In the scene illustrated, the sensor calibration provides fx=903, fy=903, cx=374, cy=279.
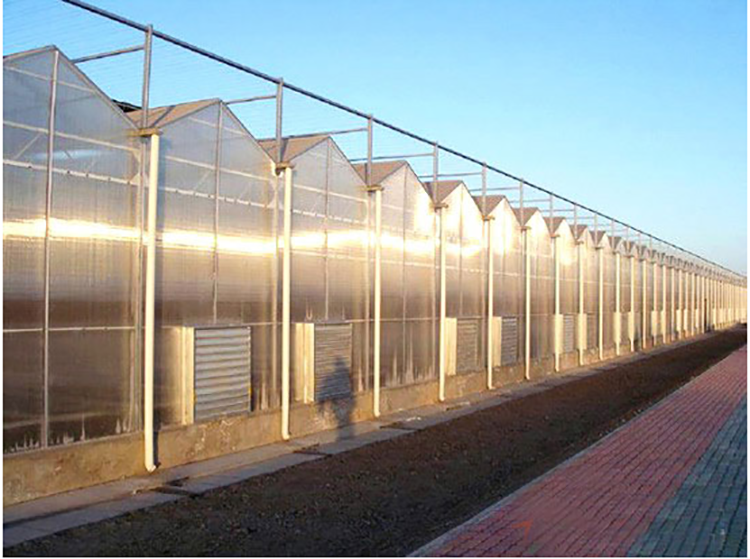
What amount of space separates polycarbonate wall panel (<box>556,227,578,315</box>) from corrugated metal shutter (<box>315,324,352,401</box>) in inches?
638

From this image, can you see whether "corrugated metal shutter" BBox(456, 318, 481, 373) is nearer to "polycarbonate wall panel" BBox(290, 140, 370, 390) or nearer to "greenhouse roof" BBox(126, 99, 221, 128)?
"polycarbonate wall panel" BBox(290, 140, 370, 390)

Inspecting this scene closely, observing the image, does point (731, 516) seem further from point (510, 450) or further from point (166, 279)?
point (166, 279)

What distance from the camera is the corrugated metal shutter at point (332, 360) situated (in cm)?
1617

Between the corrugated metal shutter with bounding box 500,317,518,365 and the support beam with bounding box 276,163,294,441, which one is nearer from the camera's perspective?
the support beam with bounding box 276,163,294,441

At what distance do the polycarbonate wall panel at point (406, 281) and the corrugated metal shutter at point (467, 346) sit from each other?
144cm

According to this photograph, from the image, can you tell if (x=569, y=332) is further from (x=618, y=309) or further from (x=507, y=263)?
(x=618, y=309)

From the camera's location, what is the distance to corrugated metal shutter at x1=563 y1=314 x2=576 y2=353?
3181cm

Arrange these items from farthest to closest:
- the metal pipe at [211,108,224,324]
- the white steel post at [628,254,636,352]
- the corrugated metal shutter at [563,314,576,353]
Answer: the white steel post at [628,254,636,352] → the corrugated metal shutter at [563,314,576,353] → the metal pipe at [211,108,224,324]

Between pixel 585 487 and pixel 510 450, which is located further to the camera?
pixel 510 450

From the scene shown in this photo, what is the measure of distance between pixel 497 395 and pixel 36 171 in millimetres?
15186

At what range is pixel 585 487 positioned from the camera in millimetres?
11227

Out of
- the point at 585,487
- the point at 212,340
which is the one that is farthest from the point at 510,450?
the point at 212,340

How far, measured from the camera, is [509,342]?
2608 centimetres

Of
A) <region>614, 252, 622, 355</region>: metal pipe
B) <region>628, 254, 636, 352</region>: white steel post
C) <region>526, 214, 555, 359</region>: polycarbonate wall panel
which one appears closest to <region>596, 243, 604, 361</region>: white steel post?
<region>614, 252, 622, 355</region>: metal pipe
